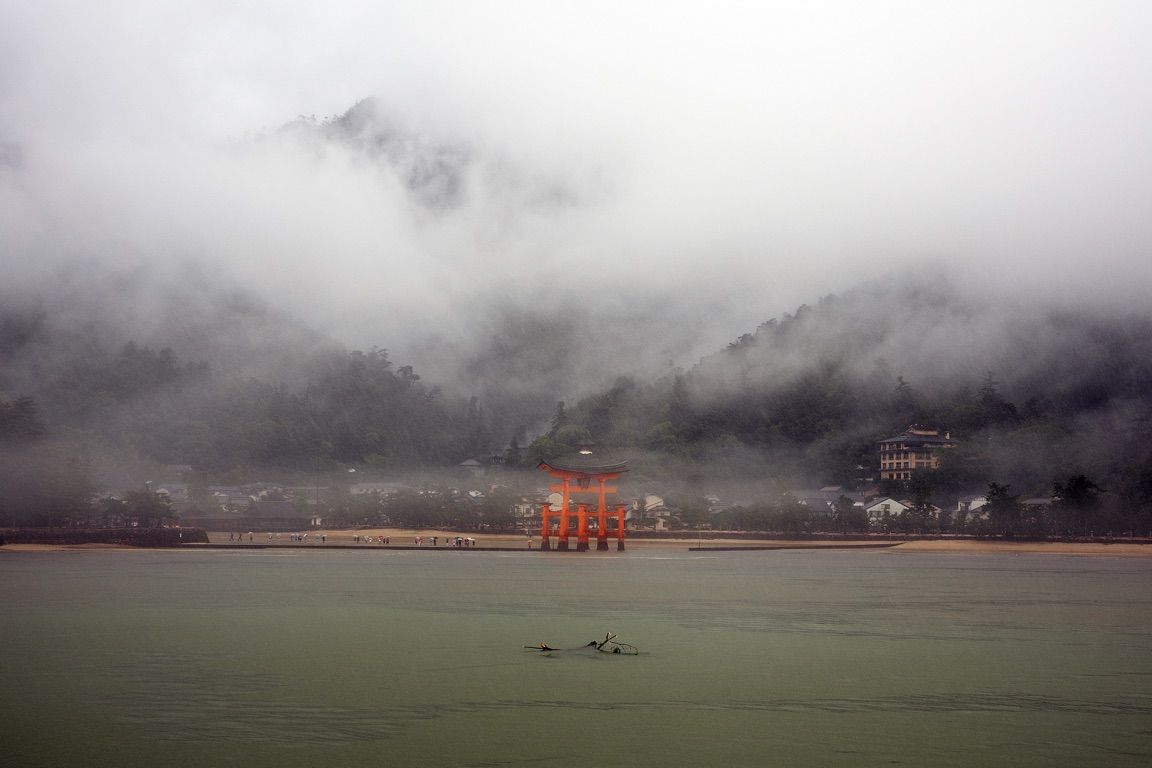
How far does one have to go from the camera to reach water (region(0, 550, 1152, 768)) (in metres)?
13.7

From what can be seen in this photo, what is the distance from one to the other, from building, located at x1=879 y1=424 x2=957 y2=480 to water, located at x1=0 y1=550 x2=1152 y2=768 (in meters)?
72.8

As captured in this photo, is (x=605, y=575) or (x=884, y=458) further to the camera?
(x=884, y=458)

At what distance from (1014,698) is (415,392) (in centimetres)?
15252

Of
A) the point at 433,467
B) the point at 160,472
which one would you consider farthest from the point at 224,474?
the point at 433,467

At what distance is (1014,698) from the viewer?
17.0m

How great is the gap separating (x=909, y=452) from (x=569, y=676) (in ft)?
315

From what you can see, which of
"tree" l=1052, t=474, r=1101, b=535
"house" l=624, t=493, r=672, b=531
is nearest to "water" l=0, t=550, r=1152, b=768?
"tree" l=1052, t=474, r=1101, b=535

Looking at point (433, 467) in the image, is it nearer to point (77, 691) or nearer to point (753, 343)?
point (753, 343)

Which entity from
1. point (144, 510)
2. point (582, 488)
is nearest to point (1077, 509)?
point (582, 488)

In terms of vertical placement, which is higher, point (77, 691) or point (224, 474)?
point (224, 474)

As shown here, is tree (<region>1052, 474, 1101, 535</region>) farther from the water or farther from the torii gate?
the water

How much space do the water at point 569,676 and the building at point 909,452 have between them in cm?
7277

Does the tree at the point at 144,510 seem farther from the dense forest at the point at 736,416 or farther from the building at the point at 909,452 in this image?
the building at the point at 909,452

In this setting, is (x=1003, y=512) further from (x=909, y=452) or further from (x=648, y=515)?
(x=909, y=452)
